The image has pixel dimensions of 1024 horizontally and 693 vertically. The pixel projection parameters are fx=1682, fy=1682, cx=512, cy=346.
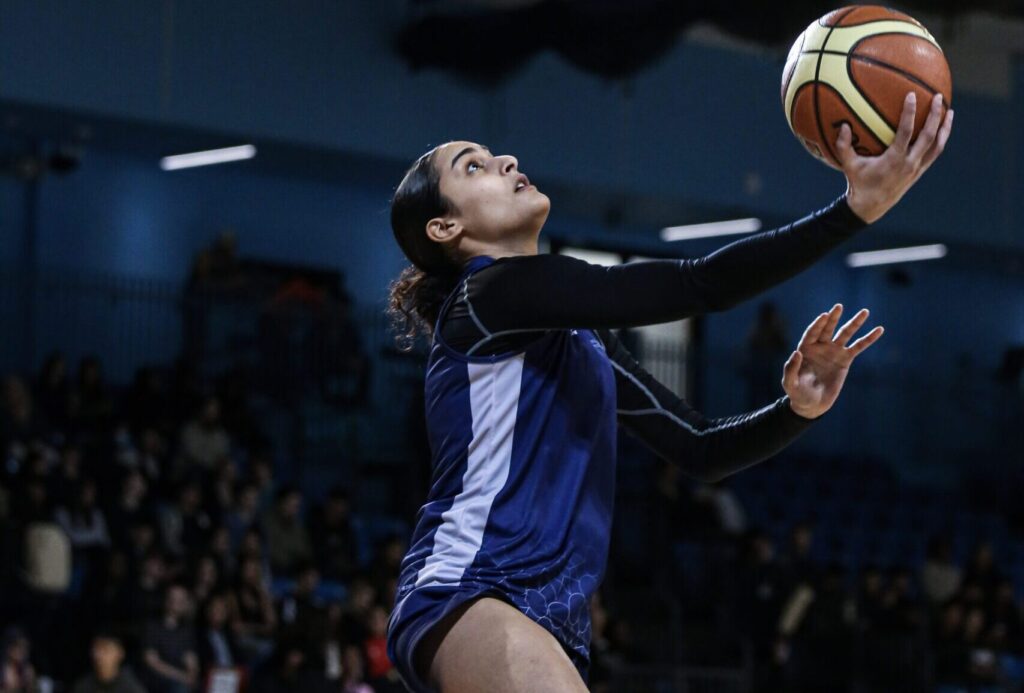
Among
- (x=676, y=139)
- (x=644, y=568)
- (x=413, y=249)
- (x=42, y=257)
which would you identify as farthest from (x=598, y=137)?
(x=413, y=249)

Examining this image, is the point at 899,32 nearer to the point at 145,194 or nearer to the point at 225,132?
the point at 225,132

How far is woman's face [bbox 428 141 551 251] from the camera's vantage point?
13.0ft

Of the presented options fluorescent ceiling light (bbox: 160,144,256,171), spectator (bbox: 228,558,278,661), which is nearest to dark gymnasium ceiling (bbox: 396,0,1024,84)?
fluorescent ceiling light (bbox: 160,144,256,171)

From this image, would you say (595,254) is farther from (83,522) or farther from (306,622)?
(83,522)

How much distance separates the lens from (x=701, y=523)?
17328mm

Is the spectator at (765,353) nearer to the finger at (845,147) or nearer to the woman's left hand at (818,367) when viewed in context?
the woman's left hand at (818,367)

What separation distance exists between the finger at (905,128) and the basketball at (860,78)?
6cm

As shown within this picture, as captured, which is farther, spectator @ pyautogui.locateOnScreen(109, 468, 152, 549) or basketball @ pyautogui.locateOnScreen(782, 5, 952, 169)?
spectator @ pyautogui.locateOnScreen(109, 468, 152, 549)

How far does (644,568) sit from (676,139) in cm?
522

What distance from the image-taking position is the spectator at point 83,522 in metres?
13.0

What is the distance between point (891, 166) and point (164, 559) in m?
10.2

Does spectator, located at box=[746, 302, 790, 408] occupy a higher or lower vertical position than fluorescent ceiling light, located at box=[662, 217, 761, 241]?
lower

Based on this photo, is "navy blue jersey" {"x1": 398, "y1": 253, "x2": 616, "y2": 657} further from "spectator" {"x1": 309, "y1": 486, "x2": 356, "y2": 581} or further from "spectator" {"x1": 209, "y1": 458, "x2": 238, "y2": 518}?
"spectator" {"x1": 309, "y1": 486, "x2": 356, "y2": 581}

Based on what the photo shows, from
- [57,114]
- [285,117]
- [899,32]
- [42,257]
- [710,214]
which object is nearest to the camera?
[899,32]
